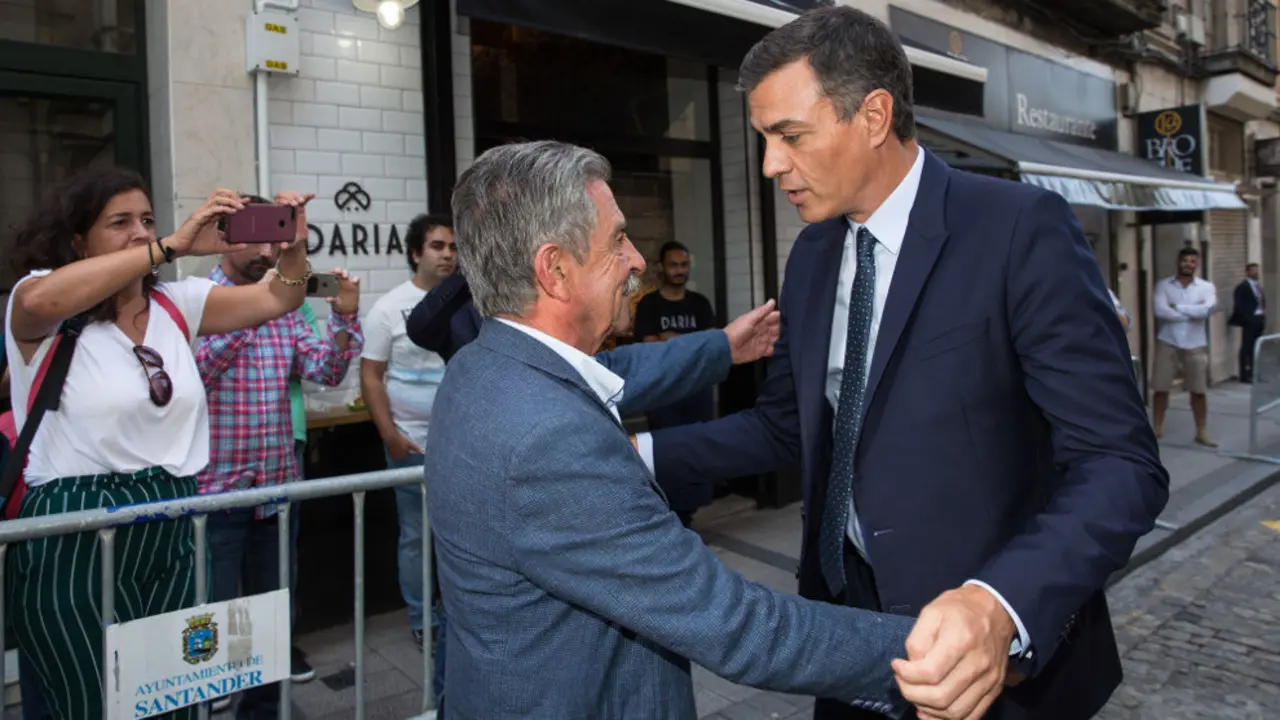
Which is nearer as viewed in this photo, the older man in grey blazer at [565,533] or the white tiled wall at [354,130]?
the older man in grey blazer at [565,533]

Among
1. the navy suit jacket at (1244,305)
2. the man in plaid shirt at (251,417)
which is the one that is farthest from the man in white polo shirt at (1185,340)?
the man in plaid shirt at (251,417)

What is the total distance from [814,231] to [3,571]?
2.16 meters

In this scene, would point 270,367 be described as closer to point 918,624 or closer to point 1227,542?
point 918,624

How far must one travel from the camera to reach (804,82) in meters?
1.69

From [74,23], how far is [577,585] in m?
4.26

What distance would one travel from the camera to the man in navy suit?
4.52 ft

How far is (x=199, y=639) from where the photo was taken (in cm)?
241

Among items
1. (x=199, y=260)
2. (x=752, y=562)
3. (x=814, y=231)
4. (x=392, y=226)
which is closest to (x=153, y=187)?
(x=199, y=260)

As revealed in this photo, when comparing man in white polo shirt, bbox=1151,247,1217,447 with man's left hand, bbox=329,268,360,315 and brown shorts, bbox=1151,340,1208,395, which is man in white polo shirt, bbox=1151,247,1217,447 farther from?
man's left hand, bbox=329,268,360,315

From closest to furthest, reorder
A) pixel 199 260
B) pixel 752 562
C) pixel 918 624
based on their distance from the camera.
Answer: pixel 918 624 < pixel 199 260 < pixel 752 562

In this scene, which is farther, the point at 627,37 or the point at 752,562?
the point at 752,562

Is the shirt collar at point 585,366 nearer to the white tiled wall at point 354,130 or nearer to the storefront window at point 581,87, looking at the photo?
the white tiled wall at point 354,130

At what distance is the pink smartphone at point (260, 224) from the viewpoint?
2619mm

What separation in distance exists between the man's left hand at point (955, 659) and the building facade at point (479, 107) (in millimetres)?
3559
